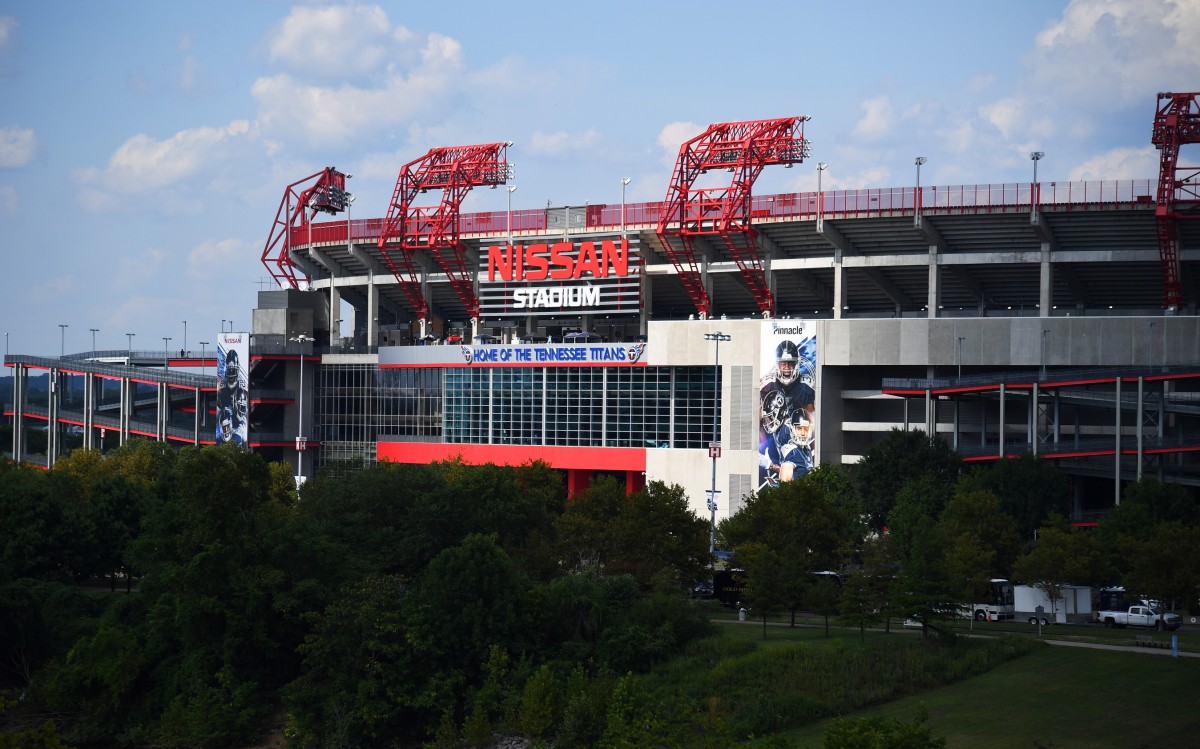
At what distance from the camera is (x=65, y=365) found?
491 ft

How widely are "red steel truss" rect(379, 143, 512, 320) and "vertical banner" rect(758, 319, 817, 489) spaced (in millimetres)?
29832

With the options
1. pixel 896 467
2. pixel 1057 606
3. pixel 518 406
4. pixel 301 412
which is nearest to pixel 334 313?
pixel 301 412

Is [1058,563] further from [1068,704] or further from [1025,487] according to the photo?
[1068,704]

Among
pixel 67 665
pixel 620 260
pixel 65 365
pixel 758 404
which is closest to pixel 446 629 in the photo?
pixel 67 665

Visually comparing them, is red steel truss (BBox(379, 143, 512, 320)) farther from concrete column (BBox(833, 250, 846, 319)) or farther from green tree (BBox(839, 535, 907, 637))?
green tree (BBox(839, 535, 907, 637))

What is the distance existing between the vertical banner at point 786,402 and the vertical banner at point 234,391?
51.3 metres

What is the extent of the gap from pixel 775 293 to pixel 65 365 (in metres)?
79.2

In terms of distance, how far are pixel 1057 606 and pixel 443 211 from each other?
69656 millimetres

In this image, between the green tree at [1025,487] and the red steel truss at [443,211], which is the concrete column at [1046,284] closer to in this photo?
the green tree at [1025,487]

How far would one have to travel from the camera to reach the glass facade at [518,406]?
113812 mm

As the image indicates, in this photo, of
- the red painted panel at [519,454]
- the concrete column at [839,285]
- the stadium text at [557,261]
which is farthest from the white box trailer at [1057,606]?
the stadium text at [557,261]

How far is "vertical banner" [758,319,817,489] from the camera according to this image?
106 metres

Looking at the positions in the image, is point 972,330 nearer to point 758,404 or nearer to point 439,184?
point 758,404

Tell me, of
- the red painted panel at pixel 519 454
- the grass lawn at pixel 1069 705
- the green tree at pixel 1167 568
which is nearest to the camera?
the grass lawn at pixel 1069 705
